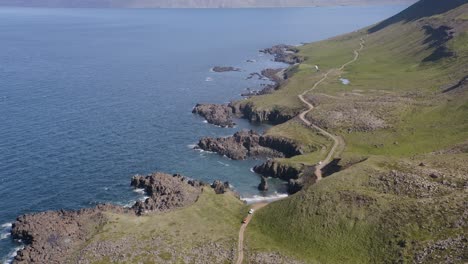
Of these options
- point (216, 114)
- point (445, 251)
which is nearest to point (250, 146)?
point (216, 114)

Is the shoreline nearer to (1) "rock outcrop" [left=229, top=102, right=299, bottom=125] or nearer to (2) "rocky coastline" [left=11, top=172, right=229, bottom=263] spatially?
(2) "rocky coastline" [left=11, top=172, right=229, bottom=263]

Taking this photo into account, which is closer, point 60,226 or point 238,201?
point 60,226

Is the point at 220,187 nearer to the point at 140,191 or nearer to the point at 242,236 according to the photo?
the point at 140,191

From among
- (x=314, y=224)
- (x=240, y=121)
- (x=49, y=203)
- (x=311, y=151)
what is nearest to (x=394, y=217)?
(x=314, y=224)

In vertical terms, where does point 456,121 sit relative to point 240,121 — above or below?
above

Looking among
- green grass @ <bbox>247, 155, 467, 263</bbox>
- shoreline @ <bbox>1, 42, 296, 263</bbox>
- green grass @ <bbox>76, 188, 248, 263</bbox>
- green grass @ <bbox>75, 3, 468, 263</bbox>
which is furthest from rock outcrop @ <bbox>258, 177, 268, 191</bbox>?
green grass @ <bbox>247, 155, 467, 263</bbox>

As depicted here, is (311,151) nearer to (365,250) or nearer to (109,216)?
(365,250)
